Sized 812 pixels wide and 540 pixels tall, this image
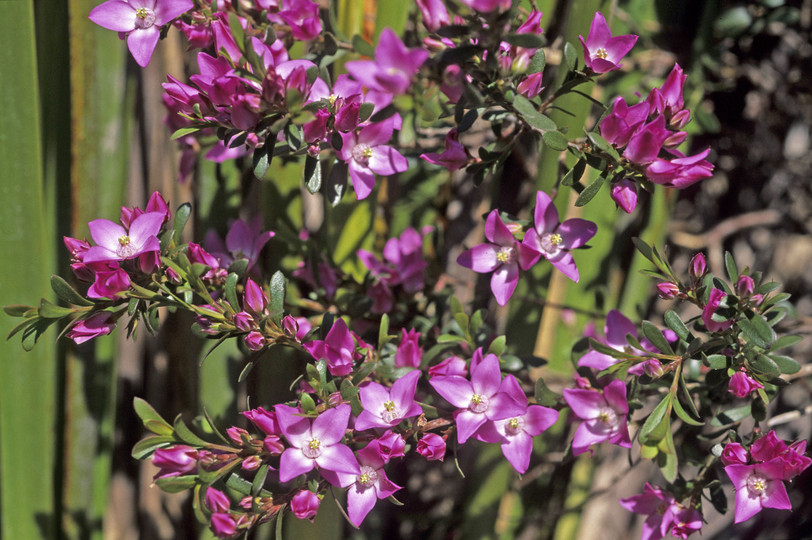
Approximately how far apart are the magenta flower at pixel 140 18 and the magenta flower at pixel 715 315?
0.68m

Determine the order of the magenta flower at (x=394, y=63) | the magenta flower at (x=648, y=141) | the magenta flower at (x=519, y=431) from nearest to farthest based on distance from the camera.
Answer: the magenta flower at (x=394, y=63) < the magenta flower at (x=648, y=141) < the magenta flower at (x=519, y=431)

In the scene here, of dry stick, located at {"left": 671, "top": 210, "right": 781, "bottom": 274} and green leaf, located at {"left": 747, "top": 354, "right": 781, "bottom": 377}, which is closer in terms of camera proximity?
green leaf, located at {"left": 747, "top": 354, "right": 781, "bottom": 377}

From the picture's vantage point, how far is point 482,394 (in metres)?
0.74

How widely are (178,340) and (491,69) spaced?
792 millimetres

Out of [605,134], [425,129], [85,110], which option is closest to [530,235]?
Result: [605,134]

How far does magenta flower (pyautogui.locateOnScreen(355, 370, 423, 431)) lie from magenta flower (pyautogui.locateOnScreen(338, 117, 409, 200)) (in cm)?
22

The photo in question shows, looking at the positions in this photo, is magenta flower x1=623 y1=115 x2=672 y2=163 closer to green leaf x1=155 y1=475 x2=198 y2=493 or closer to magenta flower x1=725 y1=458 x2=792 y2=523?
magenta flower x1=725 y1=458 x2=792 y2=523

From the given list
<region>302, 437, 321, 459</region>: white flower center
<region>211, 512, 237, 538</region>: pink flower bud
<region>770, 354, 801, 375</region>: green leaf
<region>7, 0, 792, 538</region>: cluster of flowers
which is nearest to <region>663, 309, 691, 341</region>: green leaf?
<region>7, 0, 792, 538</region>: cluster of flowers

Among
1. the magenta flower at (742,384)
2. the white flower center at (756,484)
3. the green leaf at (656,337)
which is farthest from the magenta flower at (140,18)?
the white flower center at (756,484)

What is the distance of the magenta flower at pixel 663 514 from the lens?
79 cm

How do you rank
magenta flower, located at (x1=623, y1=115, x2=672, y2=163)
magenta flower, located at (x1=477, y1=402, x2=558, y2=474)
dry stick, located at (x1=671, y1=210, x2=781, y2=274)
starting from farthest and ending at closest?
dry stick, located at (x1=671, y1=210, x2=781, y2=274)
magenta flower, located at (x1=477, y1=402, x2=558, y2=474)
magenta flower, located at (x1=623, y1=115, x2=672, y2=163)

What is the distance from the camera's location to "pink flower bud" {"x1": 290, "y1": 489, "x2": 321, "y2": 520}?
680mm

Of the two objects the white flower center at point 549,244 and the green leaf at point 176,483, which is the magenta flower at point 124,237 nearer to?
the green leaf at point 176,483

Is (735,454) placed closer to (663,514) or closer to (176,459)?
(663,514)
